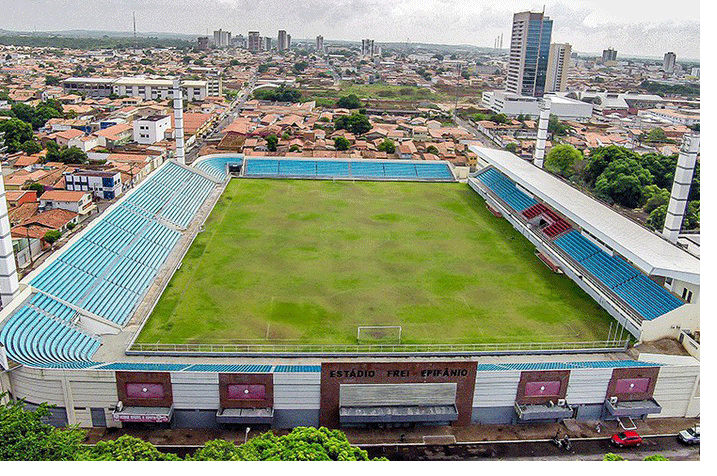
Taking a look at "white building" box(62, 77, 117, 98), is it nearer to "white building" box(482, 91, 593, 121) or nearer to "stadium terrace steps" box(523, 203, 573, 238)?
"white building" box(482, 91, 593, 121)

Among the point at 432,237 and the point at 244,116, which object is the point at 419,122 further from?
the point at 432,237

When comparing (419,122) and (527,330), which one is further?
(419,122)

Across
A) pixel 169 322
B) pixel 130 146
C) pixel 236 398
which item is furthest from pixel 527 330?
pixel 130 146

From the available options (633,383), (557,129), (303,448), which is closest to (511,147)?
(557,129)

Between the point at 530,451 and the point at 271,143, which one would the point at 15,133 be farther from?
the point at 530,451

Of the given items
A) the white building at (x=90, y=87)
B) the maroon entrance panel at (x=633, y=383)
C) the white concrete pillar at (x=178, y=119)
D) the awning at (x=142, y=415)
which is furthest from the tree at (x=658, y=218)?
the white building at (x=90, y=87)

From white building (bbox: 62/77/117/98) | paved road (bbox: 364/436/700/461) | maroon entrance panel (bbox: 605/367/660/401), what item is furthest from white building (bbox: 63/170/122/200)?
white building (bbox: 62/77/117/98)
